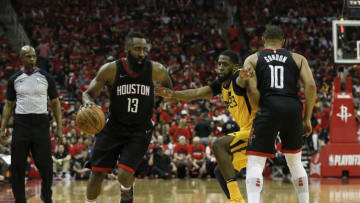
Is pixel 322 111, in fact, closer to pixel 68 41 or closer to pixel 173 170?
pixel 173 170

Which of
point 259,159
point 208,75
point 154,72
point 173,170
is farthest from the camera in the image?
point 208,75

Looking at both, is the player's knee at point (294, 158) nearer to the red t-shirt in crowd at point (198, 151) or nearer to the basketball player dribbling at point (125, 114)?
the basketball player dribbling at point (125, 114)

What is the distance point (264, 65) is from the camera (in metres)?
5.84

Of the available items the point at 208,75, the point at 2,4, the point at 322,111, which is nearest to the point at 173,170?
the point at 322,111

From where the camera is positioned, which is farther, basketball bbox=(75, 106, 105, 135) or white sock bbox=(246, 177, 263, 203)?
basketball bbox=(75, 106, 105, 135)

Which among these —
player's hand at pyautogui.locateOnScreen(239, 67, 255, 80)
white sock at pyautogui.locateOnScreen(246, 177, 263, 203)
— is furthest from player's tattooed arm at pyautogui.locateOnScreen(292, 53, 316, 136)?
white sock at pyautogui.locateOnScreen(246, 177, 263, 203)

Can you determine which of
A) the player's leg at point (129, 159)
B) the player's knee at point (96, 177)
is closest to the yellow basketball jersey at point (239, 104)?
the player's leg at point (129, 159)

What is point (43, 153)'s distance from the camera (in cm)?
693

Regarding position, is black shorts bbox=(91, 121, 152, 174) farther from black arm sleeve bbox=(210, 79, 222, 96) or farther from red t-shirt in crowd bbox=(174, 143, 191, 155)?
red t-shirt in crowd bbox=(174, 143, 191, 155)

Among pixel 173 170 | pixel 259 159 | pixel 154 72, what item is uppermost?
pixel 154 72

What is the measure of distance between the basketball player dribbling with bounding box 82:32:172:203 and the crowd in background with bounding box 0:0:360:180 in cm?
873

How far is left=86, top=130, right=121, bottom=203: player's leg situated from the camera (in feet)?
19.8

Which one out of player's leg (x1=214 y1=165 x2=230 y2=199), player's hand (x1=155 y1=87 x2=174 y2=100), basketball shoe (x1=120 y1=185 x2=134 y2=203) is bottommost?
player's leg (x1=214 y1=165 x2=230 y2=199)

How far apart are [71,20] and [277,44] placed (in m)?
20.3
